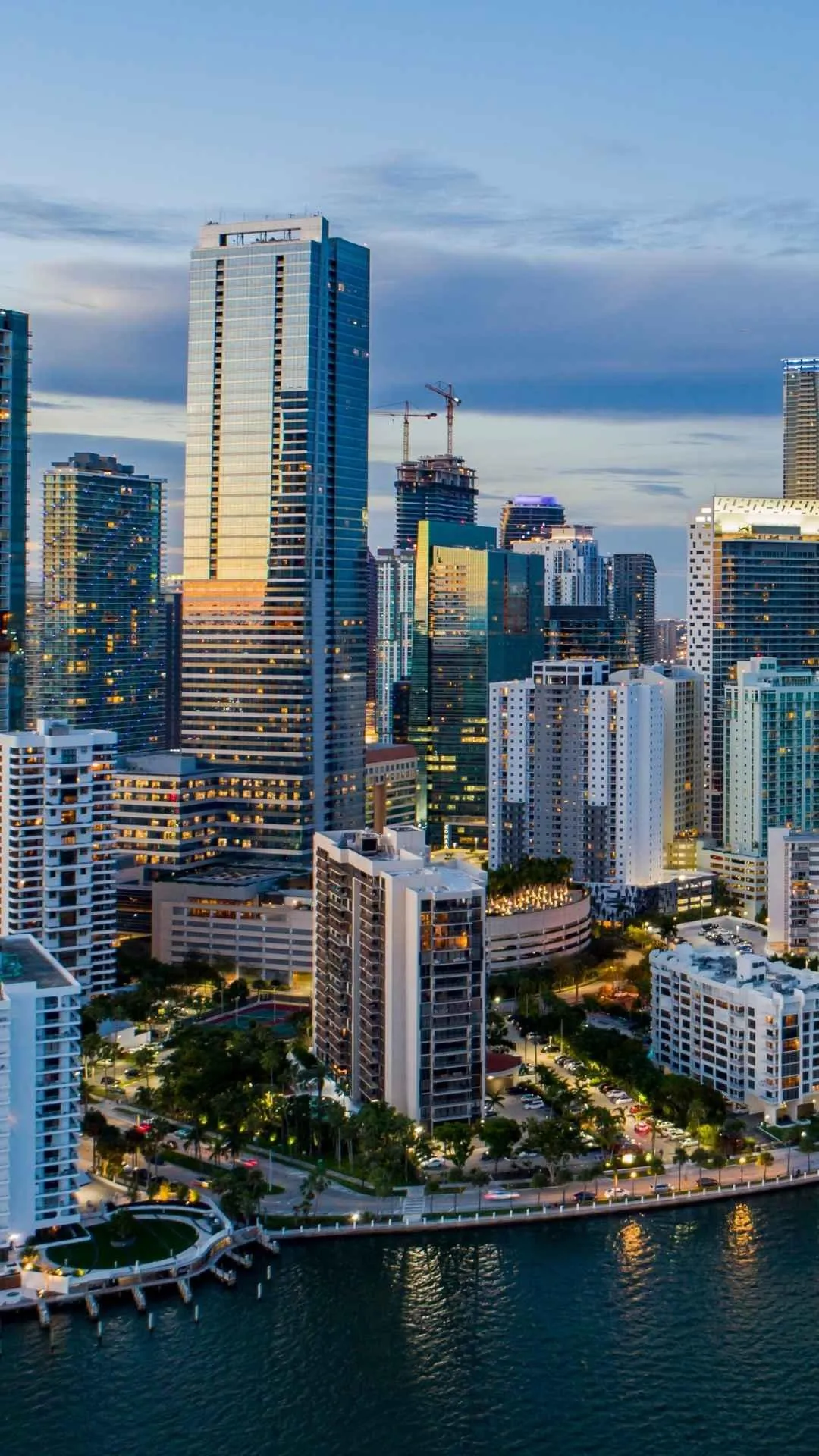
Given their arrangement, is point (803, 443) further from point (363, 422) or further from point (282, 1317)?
point (282, 1317)

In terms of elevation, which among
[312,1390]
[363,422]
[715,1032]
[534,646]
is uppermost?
[363,422]

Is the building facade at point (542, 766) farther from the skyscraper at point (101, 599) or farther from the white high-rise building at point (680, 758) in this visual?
the skyscraper at point (101, 599)

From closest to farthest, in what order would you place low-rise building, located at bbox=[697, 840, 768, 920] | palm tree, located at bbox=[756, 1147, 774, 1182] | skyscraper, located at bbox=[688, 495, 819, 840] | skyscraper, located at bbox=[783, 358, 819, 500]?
palm tree, located at bbox=[756, 1147, 774, 1182] < low-rise building, located at bbox=[697, 840, 768, 920] < skyscraper, located at bbox=[688, 495, 819, 840] < skyscraper, located at bbox=[783, 358, 819, 500]

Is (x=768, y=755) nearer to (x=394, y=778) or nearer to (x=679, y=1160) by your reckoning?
(x=394, y=778)

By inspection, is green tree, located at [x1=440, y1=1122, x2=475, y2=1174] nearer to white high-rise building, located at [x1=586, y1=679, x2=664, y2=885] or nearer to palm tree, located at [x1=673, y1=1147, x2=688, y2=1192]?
palm tree, located at [x1=673, y1=1147, x2=688, y2=1192]

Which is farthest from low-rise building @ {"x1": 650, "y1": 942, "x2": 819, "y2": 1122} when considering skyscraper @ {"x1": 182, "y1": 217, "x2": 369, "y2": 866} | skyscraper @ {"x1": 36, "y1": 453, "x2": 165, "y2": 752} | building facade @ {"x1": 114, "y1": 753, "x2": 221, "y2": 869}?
skyscraper @ {"x1": 36, "y1": 453, "x2": 165, "y2": 752}

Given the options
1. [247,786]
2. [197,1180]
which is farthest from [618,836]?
[197,1180]

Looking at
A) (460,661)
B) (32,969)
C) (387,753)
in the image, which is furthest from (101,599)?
(32,969)
